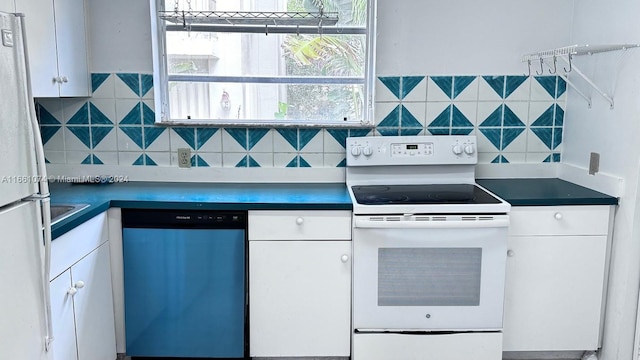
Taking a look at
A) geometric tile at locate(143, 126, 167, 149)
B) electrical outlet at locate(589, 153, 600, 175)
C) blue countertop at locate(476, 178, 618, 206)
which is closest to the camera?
blue countertop at locate(476, 178, 618, 206)

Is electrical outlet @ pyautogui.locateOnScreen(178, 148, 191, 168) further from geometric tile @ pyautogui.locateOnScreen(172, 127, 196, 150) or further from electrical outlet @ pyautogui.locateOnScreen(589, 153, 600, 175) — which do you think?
electrical outlet @ pyautogui.locateOnScreen(589, 153, 600, 175)

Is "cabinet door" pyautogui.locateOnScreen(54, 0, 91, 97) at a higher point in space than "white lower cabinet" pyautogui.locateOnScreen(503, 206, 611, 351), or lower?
higher

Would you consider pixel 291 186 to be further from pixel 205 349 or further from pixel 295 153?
pixel 205 349

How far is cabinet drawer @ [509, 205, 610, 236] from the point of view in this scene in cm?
219

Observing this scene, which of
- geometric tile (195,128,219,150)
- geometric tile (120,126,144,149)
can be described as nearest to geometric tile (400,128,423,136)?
geometric tile (195,128,219,150)

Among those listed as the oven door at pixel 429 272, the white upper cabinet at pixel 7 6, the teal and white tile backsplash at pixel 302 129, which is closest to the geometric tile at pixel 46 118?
the teal and white tile backsplash at pixel 302 129

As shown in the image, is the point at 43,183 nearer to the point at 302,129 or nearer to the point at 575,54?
the point at 302,129

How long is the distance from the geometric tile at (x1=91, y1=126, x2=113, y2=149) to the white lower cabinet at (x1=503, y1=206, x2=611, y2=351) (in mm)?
2072

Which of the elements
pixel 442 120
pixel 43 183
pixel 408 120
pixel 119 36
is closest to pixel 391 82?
pixel 408 120

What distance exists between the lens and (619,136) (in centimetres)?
215

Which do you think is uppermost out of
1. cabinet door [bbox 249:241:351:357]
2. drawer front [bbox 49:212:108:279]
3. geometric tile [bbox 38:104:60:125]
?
geometric tile [bbox 38:104:60:125]

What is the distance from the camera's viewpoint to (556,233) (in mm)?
2207

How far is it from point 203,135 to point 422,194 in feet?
3.87

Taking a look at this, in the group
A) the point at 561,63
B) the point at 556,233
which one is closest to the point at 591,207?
the point at 556,233
